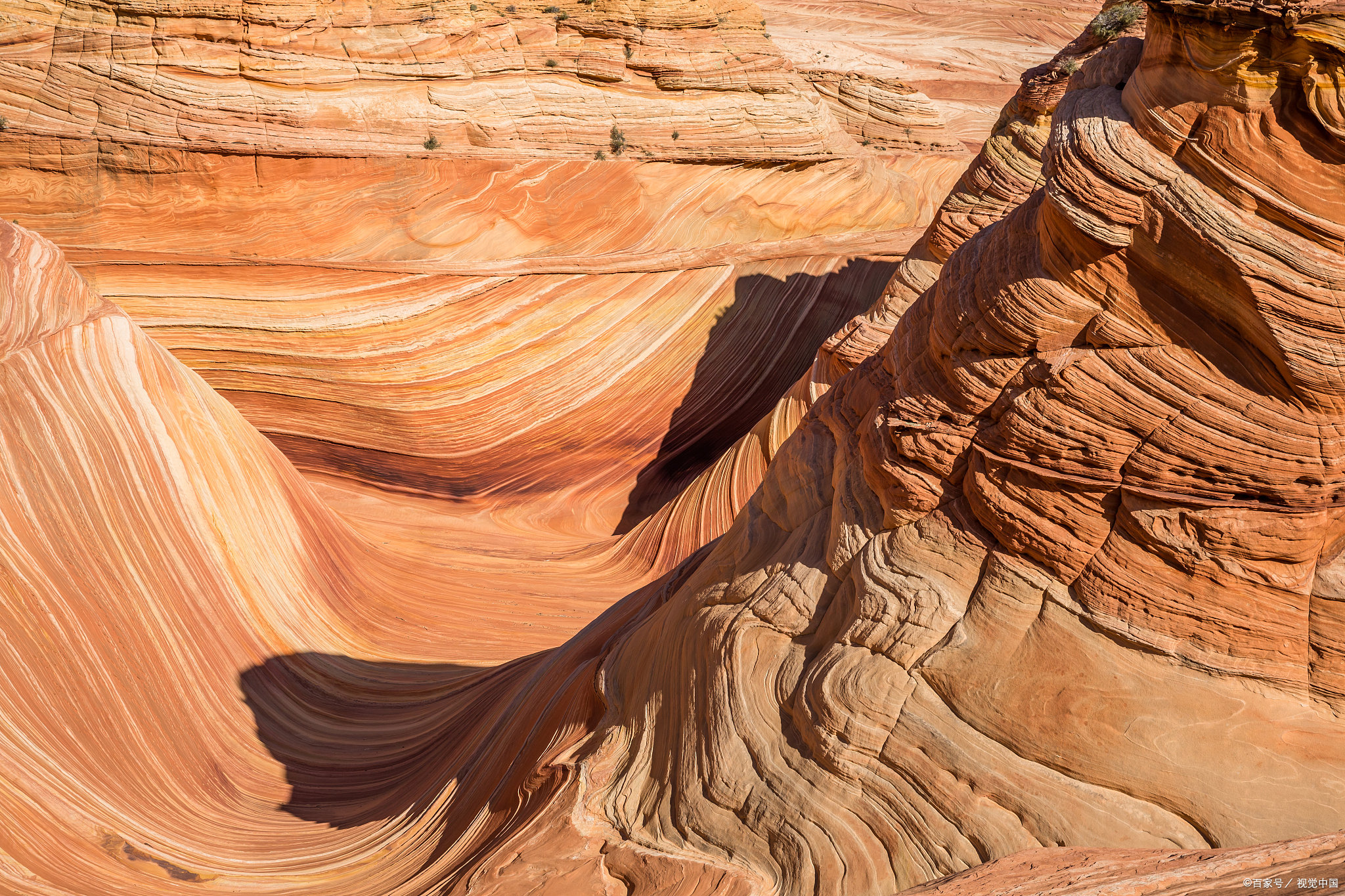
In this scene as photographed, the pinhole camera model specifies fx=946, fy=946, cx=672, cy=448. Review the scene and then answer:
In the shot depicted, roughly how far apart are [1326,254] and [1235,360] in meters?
0.41

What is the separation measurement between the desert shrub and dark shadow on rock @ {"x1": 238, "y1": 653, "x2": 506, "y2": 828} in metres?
7.05

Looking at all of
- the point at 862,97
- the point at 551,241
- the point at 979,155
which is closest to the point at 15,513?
the point at 551,241

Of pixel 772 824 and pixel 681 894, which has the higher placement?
pixel 772 824

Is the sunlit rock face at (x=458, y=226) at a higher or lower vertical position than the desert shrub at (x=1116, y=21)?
lower

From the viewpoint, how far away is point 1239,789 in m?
3.06

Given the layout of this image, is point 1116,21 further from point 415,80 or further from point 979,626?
point 415,80

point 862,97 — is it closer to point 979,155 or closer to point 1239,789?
point 979,155

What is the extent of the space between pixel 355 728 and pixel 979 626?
14.3ft

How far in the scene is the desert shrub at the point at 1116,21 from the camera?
7.69 m

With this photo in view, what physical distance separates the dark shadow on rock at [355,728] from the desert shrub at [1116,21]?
705 centimetres

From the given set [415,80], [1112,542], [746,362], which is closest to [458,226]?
[415,80]

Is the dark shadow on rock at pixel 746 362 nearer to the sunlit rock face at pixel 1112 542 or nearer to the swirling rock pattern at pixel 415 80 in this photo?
the swirling rock pattern at pixel 415 80

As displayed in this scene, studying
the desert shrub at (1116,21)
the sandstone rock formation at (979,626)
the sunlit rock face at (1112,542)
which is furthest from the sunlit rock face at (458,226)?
the sunlit rock face at (1112,542)

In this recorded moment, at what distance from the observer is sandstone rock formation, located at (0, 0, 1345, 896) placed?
9.98 feet
